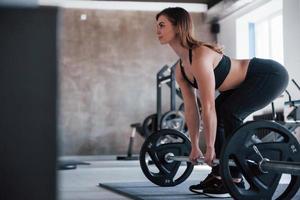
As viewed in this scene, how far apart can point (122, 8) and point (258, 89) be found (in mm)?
7095

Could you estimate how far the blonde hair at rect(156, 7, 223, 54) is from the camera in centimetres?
241

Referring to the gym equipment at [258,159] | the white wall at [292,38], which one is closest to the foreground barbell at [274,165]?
the gym equipment at [258,159]

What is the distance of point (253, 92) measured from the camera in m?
2.41

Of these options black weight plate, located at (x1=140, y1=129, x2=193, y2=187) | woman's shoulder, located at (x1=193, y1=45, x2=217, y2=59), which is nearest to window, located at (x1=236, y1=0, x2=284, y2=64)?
black weight plate, located at (x1=140, y1=129, x2=193, y2=187)

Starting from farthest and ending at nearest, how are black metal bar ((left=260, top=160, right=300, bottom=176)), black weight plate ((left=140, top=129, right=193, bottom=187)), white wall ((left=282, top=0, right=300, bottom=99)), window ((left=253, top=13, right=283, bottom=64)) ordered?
1. window ((left=253, top=13, right=283, bottom=64))
2. white wall ((left=282, top=0, right=300, bottom=99))
3. black weight plate ((left=140, top=129, right=193, bottom=187))
4. black metal bar ((left=260, top=160, right=300, bottom=176))

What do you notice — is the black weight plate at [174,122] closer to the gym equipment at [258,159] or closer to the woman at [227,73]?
the woman at [227,73]

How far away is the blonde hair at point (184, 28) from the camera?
241 centimetres

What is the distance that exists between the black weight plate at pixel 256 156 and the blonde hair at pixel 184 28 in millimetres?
541

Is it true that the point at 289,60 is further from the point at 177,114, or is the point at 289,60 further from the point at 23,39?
the point at 23,39

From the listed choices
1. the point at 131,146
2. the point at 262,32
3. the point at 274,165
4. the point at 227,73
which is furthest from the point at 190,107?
the point at 262,32

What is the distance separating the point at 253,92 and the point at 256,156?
1.37ft

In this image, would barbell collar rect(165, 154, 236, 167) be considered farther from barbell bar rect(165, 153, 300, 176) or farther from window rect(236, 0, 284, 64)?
window rect(236, 0, 284, 64)

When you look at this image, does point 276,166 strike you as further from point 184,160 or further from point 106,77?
point 106,77

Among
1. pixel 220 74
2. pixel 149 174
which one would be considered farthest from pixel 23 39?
pixel 149 174
